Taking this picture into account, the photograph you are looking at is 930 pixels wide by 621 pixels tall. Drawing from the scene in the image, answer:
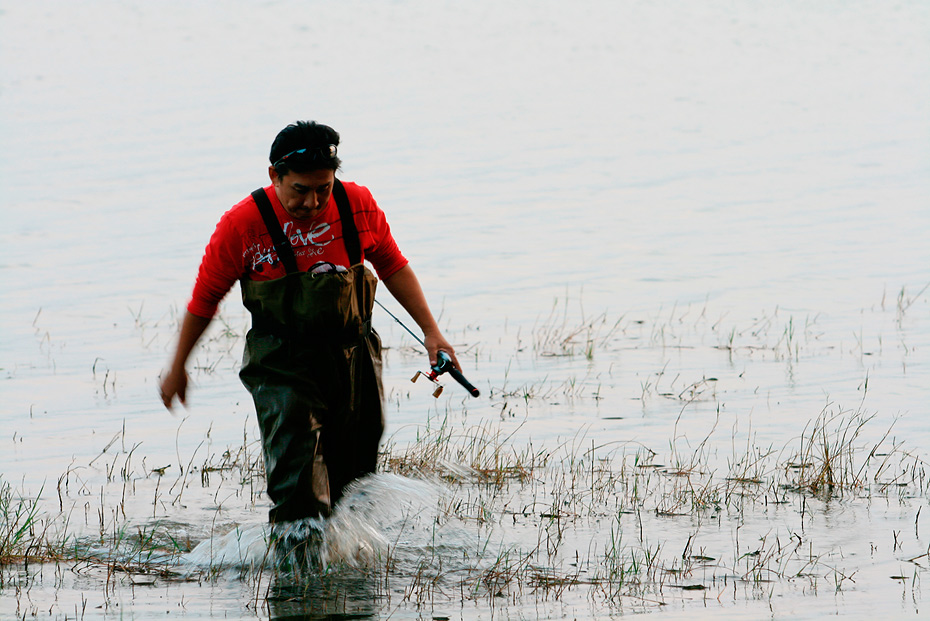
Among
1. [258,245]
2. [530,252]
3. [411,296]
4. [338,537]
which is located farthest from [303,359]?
[530,252]

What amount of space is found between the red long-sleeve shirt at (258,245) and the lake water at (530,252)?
51.7 inches

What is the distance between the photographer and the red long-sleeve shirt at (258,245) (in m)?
5.05

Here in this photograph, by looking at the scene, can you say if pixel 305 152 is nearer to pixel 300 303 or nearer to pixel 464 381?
pixel 300 303

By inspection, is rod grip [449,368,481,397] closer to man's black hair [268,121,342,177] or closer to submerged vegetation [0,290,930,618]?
submerged vegetation [0,290,930,618]

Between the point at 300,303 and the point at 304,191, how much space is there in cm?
46

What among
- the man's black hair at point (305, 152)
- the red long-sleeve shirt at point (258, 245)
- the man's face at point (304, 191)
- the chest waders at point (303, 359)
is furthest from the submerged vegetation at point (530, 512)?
the man's black hair at point (305, 152)

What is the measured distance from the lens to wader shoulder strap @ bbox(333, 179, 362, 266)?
5191 mm

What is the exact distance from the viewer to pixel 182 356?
5.25 m

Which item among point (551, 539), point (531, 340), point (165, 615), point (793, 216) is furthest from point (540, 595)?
Answer: point (793, 216)

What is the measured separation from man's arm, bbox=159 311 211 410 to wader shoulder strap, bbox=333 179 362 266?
650mm

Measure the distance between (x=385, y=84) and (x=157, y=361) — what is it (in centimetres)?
1904

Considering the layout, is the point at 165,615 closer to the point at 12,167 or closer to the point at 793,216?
the point at 793,216

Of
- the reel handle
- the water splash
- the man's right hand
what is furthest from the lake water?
the reel handle

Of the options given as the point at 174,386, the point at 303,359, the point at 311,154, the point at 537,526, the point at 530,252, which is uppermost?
the point at 530,252
